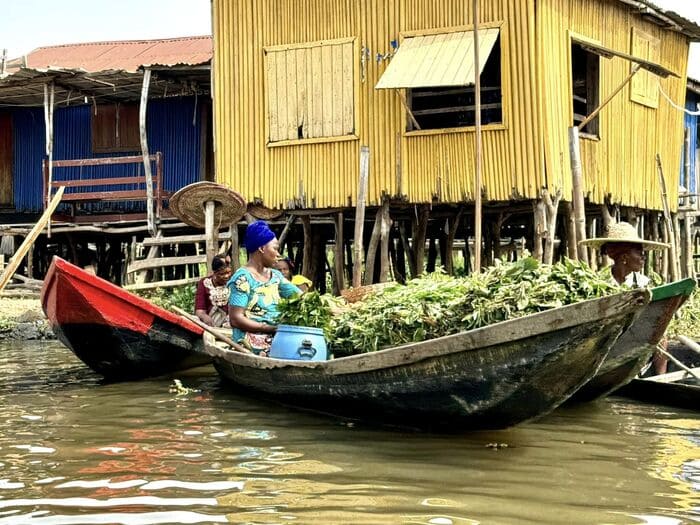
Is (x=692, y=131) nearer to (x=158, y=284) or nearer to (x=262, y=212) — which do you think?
(x=262, y=212)

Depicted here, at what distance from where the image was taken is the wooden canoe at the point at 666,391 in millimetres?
7340

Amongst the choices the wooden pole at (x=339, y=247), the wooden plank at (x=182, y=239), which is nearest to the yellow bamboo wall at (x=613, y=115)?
the wooden pole at (x=339, y=247)

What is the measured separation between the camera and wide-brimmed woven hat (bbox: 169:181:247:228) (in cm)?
1158

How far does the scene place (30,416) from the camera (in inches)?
288

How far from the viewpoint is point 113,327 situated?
28.6 feet

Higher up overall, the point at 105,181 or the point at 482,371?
the point at 105,181

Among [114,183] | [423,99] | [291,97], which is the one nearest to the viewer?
[291,97]

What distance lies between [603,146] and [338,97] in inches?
149

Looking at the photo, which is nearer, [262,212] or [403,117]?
[403,117]

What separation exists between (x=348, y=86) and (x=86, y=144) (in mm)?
7833

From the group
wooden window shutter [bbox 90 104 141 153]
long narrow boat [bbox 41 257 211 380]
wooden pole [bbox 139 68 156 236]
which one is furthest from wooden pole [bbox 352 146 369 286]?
wooden window shutter [bbox 90 104 141 153]

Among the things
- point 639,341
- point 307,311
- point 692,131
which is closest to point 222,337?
point 307,311

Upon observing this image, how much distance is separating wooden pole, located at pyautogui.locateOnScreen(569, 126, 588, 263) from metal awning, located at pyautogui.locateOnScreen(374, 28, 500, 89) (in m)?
1.49

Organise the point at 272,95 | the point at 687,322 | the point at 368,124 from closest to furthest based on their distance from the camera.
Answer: the point at 368,124
the point at 272,95
the point at 687,322
